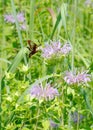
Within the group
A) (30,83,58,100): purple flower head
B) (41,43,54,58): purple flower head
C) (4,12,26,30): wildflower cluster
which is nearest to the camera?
(30,83,58,100): purple flower head

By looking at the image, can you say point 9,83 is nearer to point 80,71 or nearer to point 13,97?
point 13,97

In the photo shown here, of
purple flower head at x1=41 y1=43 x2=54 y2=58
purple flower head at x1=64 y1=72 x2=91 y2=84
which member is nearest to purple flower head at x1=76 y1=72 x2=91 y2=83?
purple flower head at x1=64 y1=72 x2=91 y2=84

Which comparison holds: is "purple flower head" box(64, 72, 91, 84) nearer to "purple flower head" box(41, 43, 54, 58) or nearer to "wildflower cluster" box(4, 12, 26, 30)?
"purple flower head" box(41, 43, 54, 58)

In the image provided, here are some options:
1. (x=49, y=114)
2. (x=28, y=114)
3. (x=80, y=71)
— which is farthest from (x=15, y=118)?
(x=80, y=71)

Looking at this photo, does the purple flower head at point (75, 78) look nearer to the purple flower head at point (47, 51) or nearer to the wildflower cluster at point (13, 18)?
the purple flower head at point (47, 51)

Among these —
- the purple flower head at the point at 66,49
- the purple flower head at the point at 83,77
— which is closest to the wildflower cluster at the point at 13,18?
the purple flower head at the point at 66,49

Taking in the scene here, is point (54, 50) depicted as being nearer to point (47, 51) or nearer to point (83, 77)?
point (47, 51)
